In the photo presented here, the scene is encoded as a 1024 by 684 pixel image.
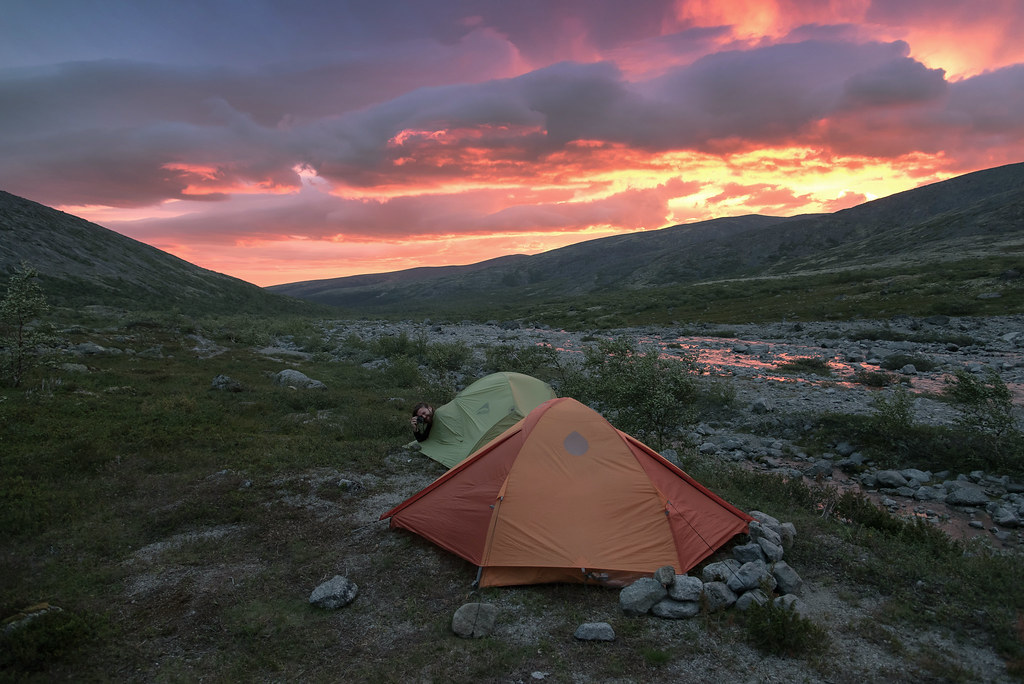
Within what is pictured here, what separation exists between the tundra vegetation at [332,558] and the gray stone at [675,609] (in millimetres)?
173

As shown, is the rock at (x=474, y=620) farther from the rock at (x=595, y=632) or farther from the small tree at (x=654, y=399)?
the small tree at (x=654, y=399)

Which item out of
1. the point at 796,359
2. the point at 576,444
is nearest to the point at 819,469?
the point at 576,444

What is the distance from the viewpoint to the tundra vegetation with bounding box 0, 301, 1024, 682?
5.73 m

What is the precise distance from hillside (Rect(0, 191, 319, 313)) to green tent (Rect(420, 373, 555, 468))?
72.0m

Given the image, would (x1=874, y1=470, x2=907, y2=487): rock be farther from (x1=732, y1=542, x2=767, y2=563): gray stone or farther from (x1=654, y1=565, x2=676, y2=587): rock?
(x1=654, y1=565, x2=676, y2=587): rock

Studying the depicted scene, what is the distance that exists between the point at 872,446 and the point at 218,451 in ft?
59.0

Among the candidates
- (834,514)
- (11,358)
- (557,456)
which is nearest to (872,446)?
(834,514)

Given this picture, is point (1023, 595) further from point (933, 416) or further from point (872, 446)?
point (933, 416)

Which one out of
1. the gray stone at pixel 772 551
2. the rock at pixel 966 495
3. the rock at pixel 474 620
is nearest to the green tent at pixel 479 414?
the rock at pixel 474 620

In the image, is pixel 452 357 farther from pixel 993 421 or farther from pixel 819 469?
pixel 993 421

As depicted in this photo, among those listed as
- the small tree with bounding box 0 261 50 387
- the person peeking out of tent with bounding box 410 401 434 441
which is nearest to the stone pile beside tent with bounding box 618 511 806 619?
the person peeking out of tent with bounding box 410 401 434 441

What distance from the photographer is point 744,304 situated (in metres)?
62.7

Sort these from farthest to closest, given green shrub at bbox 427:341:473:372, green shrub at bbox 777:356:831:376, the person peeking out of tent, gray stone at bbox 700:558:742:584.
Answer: green shrub at bbox 427:341:473:372 → green shrub at bbox 777:356:831:376 → the person peeking out of tent → gray stone at bbox 700:558:742:584

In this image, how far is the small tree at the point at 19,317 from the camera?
1405 cm
